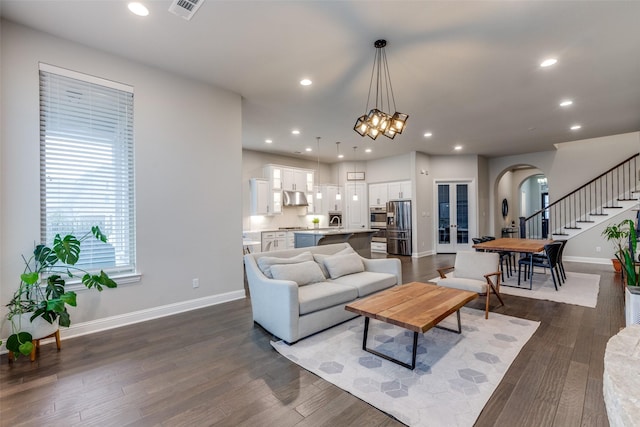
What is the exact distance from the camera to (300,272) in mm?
3498

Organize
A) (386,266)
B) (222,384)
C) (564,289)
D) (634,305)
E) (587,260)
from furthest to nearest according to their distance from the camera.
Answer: (587,260)
(564,289)
(386,266)
(634,305)
(222,384)

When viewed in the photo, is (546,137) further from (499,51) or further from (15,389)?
(15,389)

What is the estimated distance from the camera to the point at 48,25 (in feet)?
9.53

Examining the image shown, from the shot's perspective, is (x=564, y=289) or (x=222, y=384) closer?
(x=222, y=384)

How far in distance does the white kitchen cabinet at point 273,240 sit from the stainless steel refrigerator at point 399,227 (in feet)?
11.2

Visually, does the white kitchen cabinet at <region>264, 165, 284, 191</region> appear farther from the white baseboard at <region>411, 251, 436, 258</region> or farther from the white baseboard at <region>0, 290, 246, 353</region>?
the white baseboard at <region>411, 251, 436, 258</region>

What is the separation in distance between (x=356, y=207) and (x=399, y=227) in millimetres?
1671

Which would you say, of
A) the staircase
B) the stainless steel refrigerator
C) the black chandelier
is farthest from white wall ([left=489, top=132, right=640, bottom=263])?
the black chandelier

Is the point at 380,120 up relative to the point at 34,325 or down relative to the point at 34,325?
up

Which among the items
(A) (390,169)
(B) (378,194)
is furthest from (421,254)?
(A) (390,169)

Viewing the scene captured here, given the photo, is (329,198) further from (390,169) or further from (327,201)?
(390,169)

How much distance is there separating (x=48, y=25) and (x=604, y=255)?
11.2 meters

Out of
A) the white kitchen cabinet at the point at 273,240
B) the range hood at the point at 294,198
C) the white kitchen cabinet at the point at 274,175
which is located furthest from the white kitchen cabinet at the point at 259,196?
the white kitchen cabinet at the point at 273,240

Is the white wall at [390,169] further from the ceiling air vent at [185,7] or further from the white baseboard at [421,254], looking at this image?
the ceiling air vent at [185,7]
